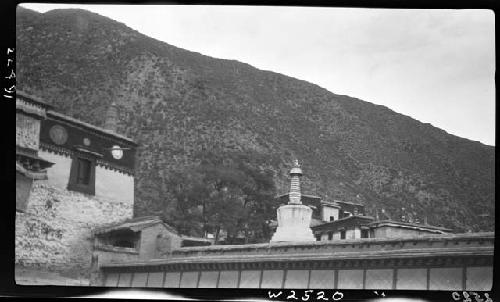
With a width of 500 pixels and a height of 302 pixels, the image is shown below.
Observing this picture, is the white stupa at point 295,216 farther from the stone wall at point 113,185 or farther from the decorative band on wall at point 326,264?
the stone wall at point 113,185

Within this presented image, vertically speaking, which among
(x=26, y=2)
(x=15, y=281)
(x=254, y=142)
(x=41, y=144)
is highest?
(x=26, y=2)

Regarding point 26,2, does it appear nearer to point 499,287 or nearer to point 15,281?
point 15,281

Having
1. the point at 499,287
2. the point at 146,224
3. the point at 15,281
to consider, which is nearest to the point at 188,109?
the point at 146,224

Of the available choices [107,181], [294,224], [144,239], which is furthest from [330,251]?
[107,181]

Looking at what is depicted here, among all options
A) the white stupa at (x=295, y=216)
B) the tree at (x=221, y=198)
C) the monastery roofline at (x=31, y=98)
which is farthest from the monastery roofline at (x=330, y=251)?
the monastery roofline at (x=31, y=98)

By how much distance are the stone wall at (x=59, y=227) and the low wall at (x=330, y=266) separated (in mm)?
719

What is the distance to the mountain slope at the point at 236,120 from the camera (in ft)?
43.0

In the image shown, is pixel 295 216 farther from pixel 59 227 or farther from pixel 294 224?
pixel 59 227

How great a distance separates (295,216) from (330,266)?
2.48 meters

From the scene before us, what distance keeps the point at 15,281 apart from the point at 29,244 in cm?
78

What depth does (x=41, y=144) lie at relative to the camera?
13016mm

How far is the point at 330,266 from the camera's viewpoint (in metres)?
12.2

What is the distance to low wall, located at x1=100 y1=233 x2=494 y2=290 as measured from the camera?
11.3 meters
